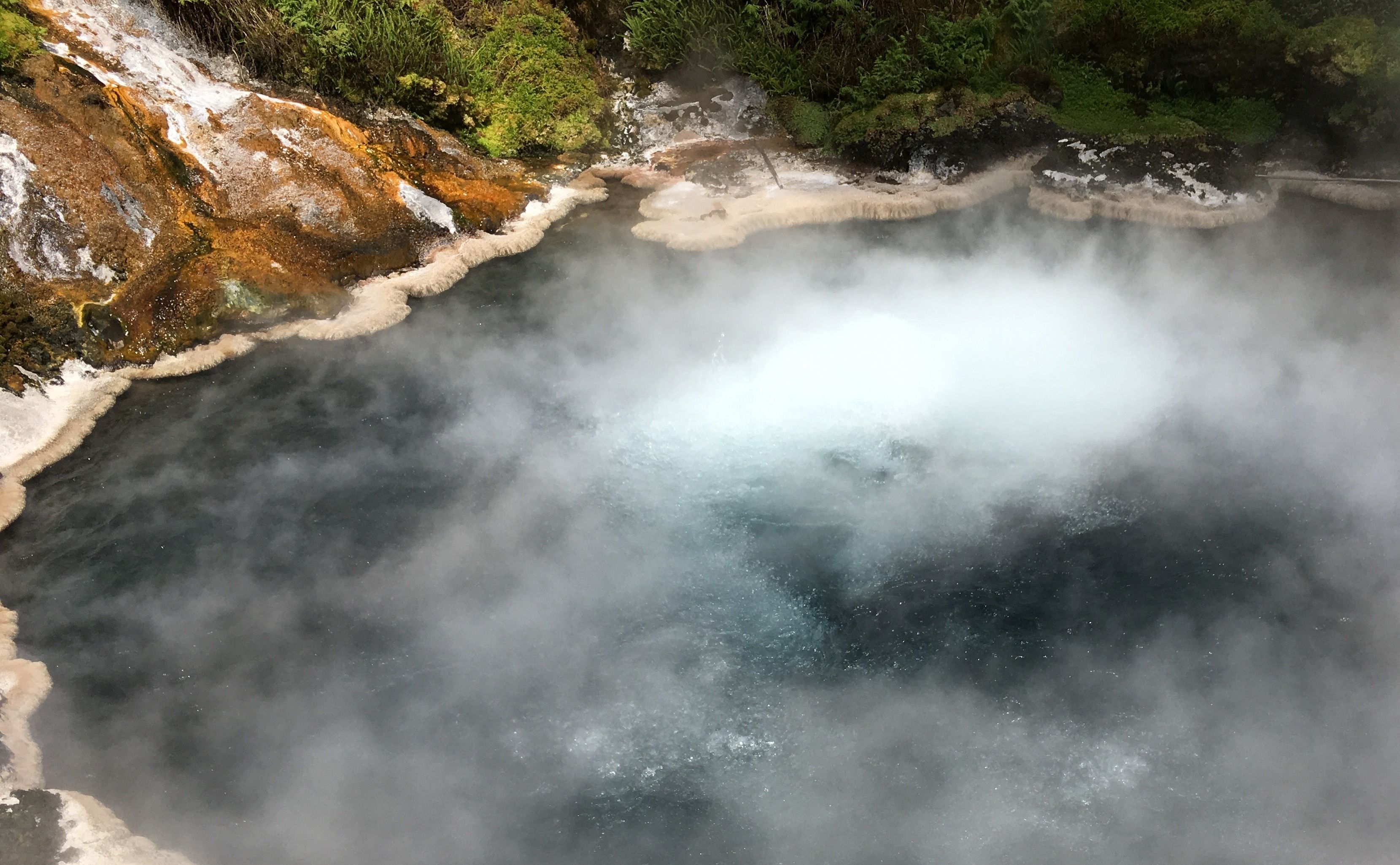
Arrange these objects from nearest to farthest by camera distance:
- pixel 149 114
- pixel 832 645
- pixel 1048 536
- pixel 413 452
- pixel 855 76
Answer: pixel 832 645, pixel 1048 536, pixel 413 452, pixel 149 114, pixel 855 76

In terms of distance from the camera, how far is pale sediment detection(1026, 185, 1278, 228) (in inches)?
403

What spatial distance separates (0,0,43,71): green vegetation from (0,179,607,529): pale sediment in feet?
10.5

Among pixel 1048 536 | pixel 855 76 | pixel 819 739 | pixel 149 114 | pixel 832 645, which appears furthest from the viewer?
pixel 855 76

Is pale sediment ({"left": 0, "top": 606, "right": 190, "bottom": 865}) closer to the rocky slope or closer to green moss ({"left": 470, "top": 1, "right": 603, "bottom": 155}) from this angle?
the rocky slope

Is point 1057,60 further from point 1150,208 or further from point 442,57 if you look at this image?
point 442,57

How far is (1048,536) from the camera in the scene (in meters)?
7.31

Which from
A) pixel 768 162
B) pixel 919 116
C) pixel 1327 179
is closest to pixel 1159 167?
pixel 1327 179

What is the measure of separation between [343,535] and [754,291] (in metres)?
5.05

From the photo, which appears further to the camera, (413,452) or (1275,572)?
(413,452)

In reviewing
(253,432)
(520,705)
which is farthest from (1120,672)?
(253,432)

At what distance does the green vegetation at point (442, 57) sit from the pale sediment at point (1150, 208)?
19.6 feet

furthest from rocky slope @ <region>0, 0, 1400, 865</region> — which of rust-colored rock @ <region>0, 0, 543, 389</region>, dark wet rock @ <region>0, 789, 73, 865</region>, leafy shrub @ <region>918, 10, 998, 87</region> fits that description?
dark wet rock @ <region>0, 789, 73, 865</region>

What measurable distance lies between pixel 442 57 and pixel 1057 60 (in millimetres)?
8247

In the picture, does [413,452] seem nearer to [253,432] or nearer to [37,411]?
[253,432]
